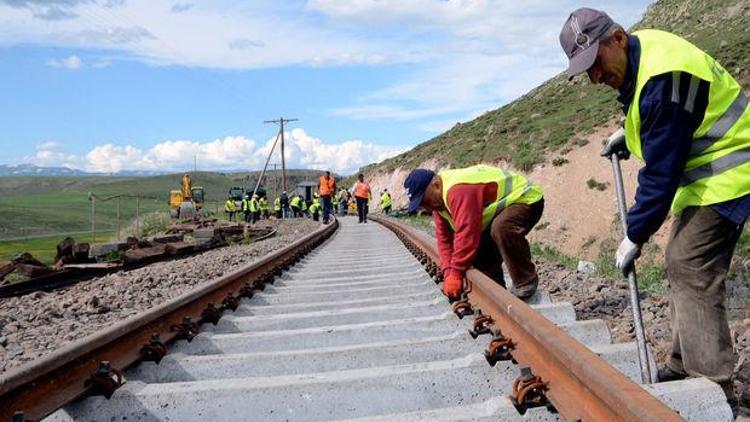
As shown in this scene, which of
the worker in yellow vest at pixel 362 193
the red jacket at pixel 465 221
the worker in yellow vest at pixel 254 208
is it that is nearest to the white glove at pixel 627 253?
the red jacket at pixel 465 221

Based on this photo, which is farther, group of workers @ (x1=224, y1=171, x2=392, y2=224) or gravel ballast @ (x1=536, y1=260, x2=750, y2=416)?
group of workers @ (x1=224, y1=171, x2=392, y2=224)

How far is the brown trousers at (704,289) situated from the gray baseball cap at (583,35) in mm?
742

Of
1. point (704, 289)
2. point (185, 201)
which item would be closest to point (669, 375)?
point (704, 289)

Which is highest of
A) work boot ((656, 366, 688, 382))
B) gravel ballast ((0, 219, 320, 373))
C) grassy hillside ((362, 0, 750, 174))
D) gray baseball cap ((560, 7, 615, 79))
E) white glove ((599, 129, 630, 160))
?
grassy hillside ((362, 0, 750, 174))

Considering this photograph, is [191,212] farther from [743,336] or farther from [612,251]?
[743,336]

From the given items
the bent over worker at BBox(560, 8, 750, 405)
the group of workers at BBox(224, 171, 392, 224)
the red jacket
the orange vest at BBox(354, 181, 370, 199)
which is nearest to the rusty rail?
the bent over worker at BBox(560, 8, 750, 405)

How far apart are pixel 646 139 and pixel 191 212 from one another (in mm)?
42631

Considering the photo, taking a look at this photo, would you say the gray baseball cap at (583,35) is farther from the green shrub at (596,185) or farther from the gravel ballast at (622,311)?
the green shrub at (596,185)

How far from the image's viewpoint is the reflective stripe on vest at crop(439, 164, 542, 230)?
196 inches

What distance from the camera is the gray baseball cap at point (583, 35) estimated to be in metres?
2.89

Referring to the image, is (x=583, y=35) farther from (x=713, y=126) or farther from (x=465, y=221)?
(x=465, y=221)

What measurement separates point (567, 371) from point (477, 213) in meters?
2.30

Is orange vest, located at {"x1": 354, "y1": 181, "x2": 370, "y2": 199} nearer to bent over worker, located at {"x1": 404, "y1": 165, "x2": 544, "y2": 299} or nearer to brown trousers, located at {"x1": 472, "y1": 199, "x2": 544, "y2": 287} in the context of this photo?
bent over worker, located at {"x1": 404, "y1": 165, "x2": 544, "y2": 299}

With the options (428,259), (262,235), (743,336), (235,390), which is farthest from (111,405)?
(262,235)
